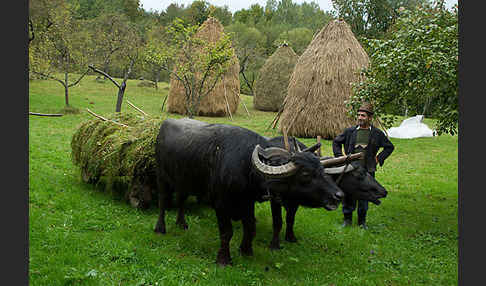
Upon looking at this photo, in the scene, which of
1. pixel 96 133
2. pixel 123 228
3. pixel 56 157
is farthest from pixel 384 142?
pixel 56 157

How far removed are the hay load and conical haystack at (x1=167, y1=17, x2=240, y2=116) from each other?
38.4 feet

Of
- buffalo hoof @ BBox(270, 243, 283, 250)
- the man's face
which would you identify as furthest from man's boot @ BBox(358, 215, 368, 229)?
buffalo hoof @ BBox(270, 243, 283, 250)

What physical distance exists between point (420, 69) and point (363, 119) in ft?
3.80

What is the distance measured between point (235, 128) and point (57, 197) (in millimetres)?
3779

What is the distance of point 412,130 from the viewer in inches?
626

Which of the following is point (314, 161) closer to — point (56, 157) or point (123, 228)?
point (123, 228)

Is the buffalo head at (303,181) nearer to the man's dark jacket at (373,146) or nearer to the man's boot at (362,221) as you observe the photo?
the man's dark jacket at (373,146)

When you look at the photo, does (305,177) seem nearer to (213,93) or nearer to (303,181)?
(303,181)

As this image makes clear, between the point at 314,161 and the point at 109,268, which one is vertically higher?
the point at 314,161

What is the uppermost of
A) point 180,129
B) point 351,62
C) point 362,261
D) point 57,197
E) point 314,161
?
point 351,62

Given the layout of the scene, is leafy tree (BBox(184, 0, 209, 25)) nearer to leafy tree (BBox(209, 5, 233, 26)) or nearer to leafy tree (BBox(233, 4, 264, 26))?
leafy tree (BBox(209, 5, 233, 26))

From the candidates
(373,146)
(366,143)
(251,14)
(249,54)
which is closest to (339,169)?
(366,143)

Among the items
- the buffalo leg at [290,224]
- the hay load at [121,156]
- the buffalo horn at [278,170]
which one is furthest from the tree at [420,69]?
the hay load at [121,156]

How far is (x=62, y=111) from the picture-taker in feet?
52.9
